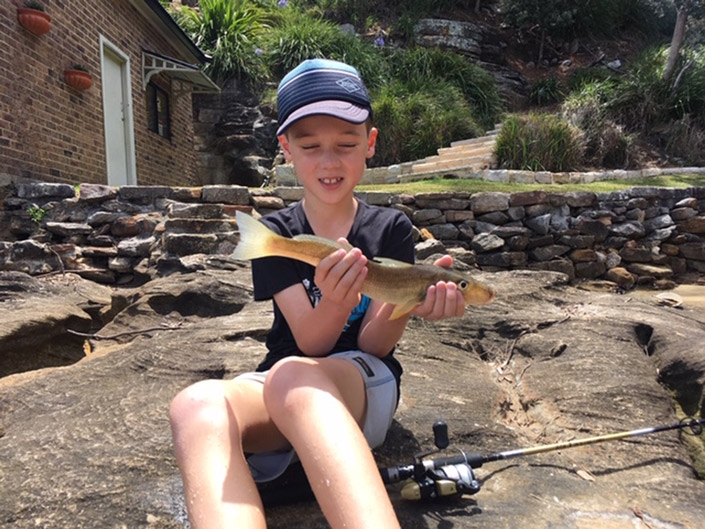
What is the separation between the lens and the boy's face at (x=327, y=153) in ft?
5.58

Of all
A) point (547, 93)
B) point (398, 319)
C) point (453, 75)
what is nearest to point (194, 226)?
point (398, 319)

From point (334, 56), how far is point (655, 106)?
26.0ft

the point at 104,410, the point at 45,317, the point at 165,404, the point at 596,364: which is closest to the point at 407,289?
the point at 165,404

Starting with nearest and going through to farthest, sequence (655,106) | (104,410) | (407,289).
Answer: (407,289) → (104,410) → (655,106)

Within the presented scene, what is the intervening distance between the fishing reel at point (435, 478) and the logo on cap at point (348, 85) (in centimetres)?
123

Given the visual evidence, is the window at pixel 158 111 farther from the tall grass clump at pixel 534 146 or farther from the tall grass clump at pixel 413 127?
the tall grass clump at pixel 534 146

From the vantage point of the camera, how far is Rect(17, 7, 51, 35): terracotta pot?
6.60 m

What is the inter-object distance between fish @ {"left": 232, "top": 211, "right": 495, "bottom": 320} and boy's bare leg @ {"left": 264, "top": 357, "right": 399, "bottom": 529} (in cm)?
29

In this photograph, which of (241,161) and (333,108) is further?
(241,161)

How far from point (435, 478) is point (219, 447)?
69 cm

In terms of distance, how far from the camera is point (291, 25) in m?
15.0

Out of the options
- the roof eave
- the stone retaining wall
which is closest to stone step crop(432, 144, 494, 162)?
the stone retaining wall

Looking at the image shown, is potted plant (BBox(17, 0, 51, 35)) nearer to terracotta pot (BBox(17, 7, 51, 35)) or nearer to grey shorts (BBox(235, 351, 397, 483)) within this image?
terracotta pot (BBox(17, 7, 51, 35))

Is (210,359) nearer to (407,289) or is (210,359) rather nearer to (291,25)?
(407,289)
